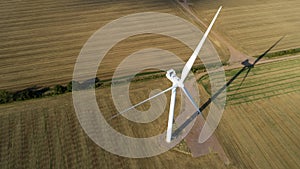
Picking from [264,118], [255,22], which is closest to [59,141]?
[264,118]

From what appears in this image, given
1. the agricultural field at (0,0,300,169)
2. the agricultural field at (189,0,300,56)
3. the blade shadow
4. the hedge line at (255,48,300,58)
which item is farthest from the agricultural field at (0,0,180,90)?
the hedge line at (255,48,300,58)

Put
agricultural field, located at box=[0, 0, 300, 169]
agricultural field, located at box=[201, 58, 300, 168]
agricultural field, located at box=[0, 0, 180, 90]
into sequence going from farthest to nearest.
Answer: agricultural field, located at box=[0, 0, 180, 90] < agricultural field, located at box=[201, 58, 300, 168] < agricultural field, located at box=[0, 0, 300, 169]

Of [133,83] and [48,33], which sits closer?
[133,83]

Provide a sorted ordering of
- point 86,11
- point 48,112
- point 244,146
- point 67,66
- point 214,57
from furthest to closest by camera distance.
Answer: point 86,11, point 214,57, point 67,66, point 48,112, point 244,146

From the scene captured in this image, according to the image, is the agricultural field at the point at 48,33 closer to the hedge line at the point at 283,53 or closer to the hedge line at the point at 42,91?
the hedge line at the point at 42,91

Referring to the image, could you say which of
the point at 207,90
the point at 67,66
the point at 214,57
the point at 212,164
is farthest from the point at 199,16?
the point at 212,164

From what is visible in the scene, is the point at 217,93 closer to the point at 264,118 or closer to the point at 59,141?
the point at 264,118

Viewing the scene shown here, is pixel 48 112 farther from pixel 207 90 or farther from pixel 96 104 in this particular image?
pixel 207 90

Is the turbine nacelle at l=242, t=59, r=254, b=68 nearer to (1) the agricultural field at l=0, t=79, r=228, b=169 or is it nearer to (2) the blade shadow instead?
(2) the blade shadow
